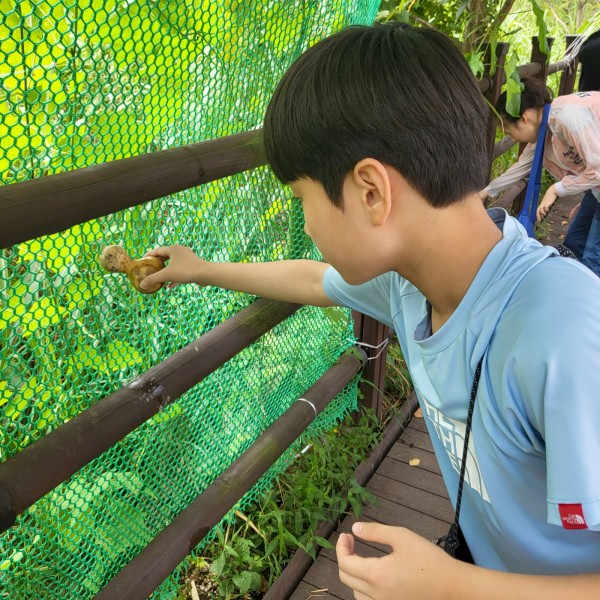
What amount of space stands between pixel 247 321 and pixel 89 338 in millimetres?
513

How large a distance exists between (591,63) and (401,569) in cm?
349

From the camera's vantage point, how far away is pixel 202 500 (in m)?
1.83

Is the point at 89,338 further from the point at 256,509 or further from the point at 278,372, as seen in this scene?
the point at 256,509

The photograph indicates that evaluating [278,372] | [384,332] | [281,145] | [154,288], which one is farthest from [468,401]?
[384,332]

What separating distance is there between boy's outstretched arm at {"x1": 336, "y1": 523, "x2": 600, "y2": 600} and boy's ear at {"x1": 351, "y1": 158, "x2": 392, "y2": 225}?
0.49 meters

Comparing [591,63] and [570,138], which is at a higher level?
[591,63]

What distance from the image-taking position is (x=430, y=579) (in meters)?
1.00

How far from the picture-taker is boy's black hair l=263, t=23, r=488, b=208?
1.00m

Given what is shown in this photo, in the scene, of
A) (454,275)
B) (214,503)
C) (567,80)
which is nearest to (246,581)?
(214,503)

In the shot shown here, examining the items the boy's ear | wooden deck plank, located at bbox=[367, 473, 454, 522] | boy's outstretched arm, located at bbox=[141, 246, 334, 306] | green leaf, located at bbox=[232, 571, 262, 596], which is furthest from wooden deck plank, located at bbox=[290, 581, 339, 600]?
the boy's ear

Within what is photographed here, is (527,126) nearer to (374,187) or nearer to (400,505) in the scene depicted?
(400,505)

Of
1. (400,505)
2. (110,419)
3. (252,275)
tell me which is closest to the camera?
(110,419)

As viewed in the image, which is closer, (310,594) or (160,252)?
(160,252)

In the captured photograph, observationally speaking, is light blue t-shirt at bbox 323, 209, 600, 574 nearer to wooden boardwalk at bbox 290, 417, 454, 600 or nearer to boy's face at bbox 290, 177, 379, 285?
boy's face at bbox 290, 177, 379, 285
